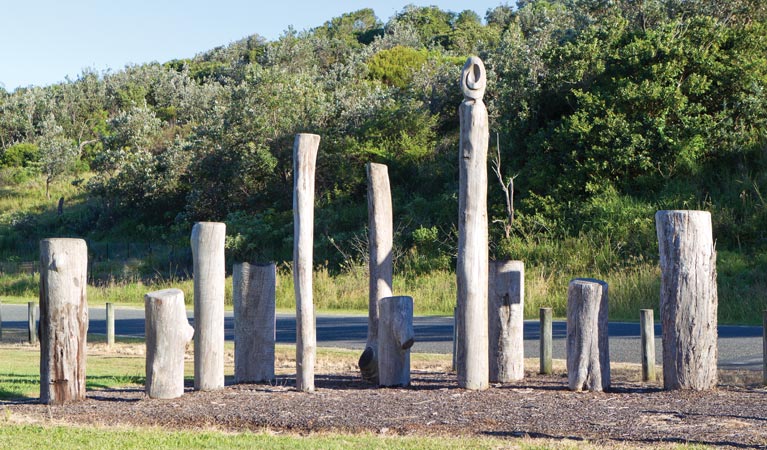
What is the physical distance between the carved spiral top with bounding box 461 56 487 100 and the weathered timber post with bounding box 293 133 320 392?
1551 mm

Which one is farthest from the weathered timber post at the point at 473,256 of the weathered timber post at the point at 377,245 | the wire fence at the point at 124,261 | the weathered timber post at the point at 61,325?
the wire fence at the point at 124,261

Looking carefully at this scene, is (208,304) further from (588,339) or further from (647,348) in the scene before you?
(647,348)

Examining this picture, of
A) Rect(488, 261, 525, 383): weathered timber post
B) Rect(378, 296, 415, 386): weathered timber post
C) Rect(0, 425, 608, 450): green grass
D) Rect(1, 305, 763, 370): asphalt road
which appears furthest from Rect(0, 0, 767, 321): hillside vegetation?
Rect(0, 425, 608, 450): green grass

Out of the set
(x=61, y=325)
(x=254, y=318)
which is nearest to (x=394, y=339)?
(x=254, y=318)

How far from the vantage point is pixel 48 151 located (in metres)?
45.8

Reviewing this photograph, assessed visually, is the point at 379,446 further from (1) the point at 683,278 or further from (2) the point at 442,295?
(2) the point at 442,295

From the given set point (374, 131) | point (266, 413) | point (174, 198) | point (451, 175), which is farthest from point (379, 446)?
point (174, 198)

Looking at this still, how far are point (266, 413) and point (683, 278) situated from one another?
3.98m

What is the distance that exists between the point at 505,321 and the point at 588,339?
37.6 inches

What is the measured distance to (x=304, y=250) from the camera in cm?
848

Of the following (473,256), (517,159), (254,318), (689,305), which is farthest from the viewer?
(517,159)

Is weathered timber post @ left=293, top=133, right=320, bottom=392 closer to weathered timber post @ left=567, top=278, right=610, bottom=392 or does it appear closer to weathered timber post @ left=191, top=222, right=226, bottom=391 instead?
weathered timber post @ left=191, top=222, right=226, bottom=391

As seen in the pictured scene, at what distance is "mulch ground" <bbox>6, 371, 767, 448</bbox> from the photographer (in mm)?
6770

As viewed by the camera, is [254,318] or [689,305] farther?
[254,318]
